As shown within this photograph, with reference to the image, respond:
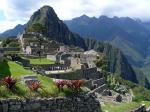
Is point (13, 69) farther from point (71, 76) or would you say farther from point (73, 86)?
point (71, 76)

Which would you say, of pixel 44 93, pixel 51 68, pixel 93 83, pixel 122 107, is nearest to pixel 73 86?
pixel 44 93

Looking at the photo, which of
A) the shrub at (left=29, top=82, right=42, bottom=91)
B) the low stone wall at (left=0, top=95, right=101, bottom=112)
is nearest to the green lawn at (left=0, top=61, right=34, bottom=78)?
the shrub at (left=29, top=82, right=42, bottom=91)

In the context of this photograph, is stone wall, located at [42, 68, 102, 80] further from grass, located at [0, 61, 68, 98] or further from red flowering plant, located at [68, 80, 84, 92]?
red flowering plant, located at [68, 80, 84, 92]

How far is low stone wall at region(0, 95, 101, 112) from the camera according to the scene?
926 inches

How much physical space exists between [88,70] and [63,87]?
173 ft

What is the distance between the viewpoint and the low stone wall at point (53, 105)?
23.5 m

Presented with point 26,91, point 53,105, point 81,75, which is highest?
point 26,91

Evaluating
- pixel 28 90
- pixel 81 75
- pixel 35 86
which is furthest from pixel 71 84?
pixel 81 75

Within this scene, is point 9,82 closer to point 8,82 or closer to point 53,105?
point 8,82

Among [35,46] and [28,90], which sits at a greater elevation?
[35,46]

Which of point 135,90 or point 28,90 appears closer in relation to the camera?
point 28,90

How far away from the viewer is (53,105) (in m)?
25.6

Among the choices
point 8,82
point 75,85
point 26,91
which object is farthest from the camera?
point 75,85

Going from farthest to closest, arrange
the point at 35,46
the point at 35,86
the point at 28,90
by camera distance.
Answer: the point at 35,46 < the point at 35,86 < the point at 28,90
